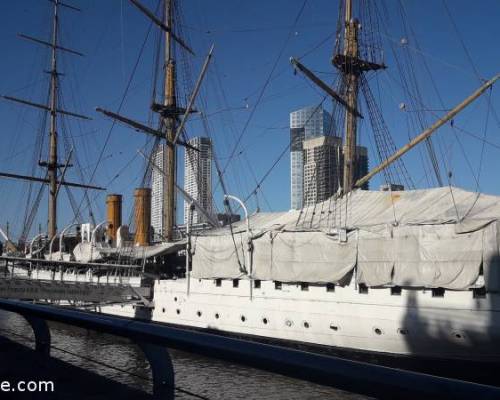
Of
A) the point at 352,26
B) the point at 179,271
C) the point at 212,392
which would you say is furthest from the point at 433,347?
the point at 352,26

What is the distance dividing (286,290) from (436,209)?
6259mm

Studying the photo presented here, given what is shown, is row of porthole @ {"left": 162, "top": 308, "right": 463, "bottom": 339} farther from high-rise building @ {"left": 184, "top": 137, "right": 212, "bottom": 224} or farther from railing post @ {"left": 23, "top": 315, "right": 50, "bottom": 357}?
railing post @ {"left": 23, "top": 315, "right": 50, "bottom": 357}

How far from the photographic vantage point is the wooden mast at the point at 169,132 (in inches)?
1454

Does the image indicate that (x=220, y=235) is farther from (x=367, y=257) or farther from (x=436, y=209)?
(x=436, y=209)

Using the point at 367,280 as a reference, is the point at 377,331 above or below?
below

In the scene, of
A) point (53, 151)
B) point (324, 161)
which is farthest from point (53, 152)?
point (324, 161)

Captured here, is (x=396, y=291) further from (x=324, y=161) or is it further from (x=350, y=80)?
(x=324, y=161)

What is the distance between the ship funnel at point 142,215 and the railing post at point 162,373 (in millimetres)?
33806

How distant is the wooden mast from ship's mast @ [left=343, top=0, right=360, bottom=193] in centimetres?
1201

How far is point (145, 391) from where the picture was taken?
12.6 ft

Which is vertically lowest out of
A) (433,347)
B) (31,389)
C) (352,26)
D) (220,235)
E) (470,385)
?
(433,347)

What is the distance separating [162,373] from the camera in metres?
3.68

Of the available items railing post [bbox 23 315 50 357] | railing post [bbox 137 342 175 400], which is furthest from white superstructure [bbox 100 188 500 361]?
railing post [bbox 137 342 175 400]

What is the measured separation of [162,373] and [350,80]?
32.6m
